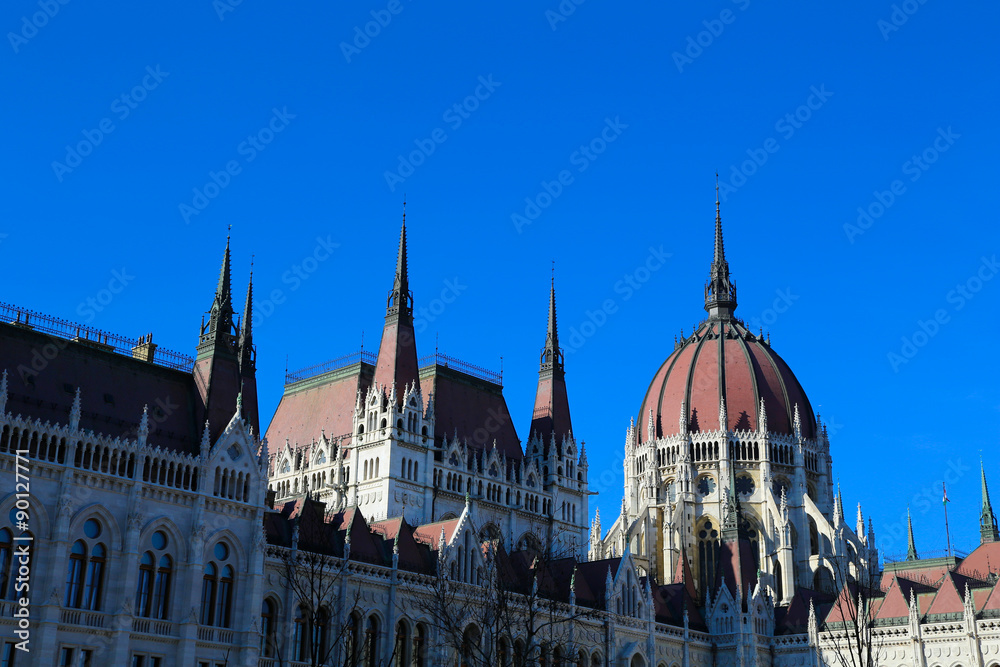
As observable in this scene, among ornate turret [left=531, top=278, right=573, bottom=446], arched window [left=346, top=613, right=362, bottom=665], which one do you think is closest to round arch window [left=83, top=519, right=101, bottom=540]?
arched window [left=346, top=613, right=362, bottom=665]

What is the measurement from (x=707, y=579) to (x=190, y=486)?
58976mm

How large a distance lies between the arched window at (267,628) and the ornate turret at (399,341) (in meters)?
24.4

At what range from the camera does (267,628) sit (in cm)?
6075

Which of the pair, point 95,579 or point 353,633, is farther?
point 353,633

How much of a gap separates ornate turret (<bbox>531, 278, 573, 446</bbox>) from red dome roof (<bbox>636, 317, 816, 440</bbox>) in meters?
23.5

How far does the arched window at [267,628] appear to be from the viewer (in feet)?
197

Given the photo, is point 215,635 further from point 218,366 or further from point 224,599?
point 218,366

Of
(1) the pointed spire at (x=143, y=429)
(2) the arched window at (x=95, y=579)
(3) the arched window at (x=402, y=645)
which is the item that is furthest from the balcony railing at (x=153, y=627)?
(3) the arched window at (x=402, y=645)

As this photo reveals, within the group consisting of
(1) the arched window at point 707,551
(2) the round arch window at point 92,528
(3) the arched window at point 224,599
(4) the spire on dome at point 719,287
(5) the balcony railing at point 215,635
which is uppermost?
(4) the spire on dome at point 719,287

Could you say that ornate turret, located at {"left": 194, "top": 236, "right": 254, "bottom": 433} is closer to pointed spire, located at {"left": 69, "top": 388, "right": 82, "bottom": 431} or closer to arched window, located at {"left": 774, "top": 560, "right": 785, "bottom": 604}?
pointed spire, located at {"left": 69, "top": 388, "right": 82, "bottom": 431}

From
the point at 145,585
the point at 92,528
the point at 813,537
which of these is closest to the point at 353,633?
the point at 145,585

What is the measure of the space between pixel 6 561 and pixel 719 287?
92068mm

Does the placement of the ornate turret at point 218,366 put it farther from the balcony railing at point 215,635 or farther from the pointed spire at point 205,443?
the balcony railing at point 215,635

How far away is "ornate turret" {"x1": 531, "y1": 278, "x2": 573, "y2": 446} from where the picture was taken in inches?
3770
